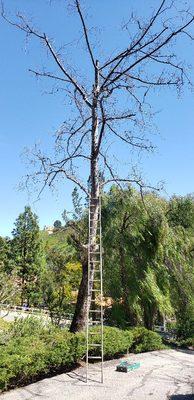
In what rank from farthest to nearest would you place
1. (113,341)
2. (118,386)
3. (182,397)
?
(113,341)
(118,386)
(182,397)

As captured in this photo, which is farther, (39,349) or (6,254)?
(6,254)

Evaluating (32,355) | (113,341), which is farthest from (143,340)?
(32,355)

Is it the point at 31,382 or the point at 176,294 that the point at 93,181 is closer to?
the point at 31,382

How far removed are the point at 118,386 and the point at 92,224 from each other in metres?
4.62

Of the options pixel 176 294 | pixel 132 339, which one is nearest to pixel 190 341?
pixel 176 294

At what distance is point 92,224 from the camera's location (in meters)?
12.4

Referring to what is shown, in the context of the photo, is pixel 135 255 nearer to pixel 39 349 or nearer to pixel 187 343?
pixel 187 343

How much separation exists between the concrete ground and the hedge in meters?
0.30

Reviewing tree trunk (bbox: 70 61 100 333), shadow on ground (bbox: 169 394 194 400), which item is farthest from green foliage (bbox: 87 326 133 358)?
shadow on ground (bbox: 169 394 194 400)

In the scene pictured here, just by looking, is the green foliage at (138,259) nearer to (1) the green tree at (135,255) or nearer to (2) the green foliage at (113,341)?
(1) the green tree at (135,255)

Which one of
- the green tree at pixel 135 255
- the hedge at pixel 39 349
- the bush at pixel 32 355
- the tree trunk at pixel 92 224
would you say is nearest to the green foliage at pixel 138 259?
the green tree at pixel 135 255

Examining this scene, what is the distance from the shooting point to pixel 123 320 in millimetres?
18156

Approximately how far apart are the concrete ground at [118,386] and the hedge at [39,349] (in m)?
0.30

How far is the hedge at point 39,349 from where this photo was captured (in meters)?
8.74
